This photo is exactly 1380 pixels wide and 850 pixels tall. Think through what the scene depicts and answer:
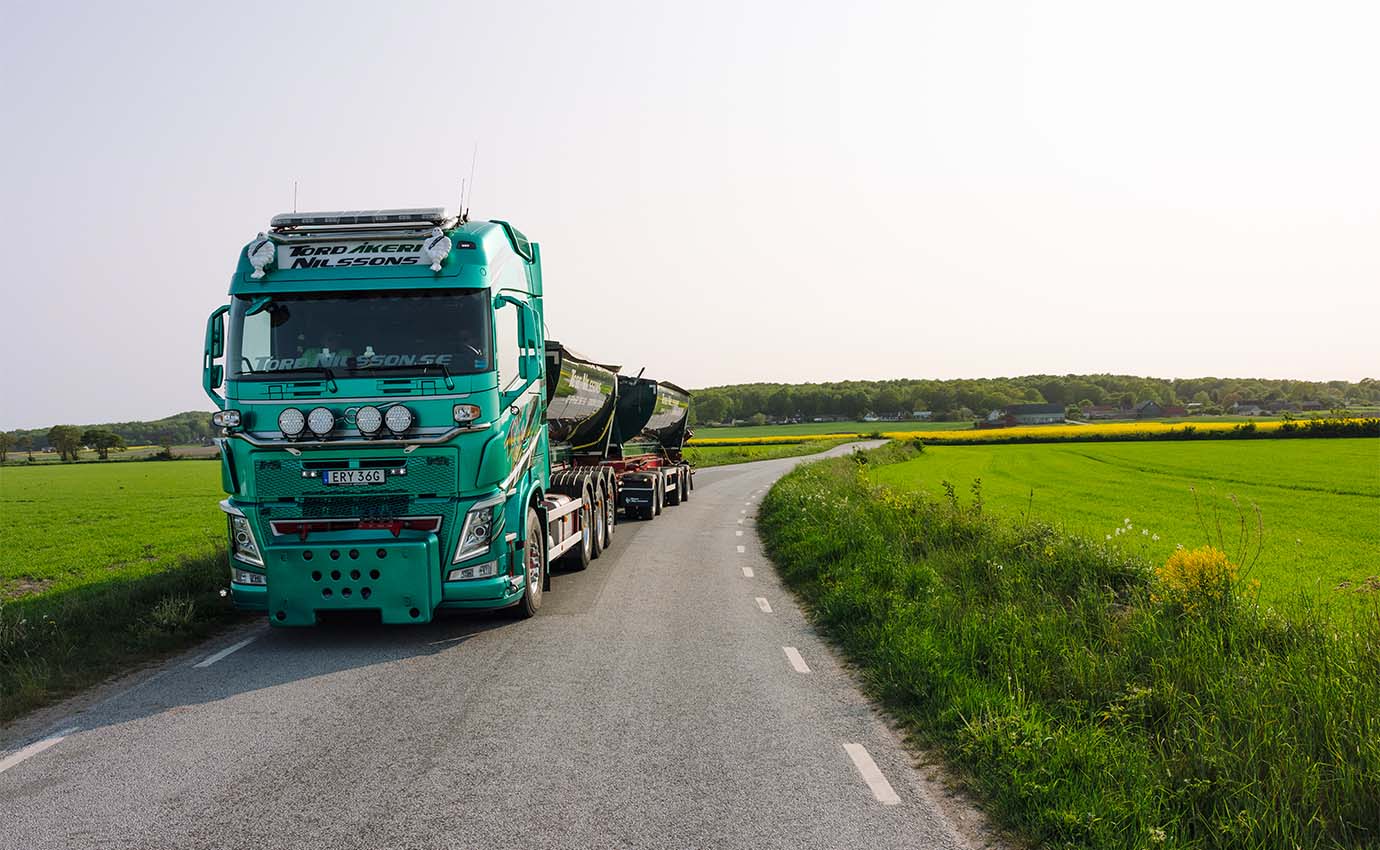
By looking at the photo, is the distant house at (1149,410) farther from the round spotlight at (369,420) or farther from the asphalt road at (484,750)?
the round spotlight at (369,420)

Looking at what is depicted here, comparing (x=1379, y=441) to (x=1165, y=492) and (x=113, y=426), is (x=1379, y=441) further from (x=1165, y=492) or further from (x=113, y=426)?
(x=113, y=426)

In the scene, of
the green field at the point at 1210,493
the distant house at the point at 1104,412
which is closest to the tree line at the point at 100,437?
the green field at the point at 1210,493

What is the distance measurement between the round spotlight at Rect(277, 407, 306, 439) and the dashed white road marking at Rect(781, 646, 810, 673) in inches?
190

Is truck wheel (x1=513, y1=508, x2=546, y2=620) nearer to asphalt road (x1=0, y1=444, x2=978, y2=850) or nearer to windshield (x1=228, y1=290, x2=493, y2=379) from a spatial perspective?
asphalt road (x1=0, y1=444, x2=978, y2=850)

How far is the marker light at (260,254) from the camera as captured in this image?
856cm

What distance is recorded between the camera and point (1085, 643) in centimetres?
712

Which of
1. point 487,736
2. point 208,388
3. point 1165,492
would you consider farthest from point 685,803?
point 1165,492

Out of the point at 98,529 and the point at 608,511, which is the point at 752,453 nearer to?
the point at 98,529

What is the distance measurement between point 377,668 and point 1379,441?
211 ft

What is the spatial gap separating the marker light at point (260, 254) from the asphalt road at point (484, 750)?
140 inches

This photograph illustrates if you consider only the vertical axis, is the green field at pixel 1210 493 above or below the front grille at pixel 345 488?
below

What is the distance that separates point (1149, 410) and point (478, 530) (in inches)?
4899

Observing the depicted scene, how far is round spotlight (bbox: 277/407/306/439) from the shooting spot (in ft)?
26.9

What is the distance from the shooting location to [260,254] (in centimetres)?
859
